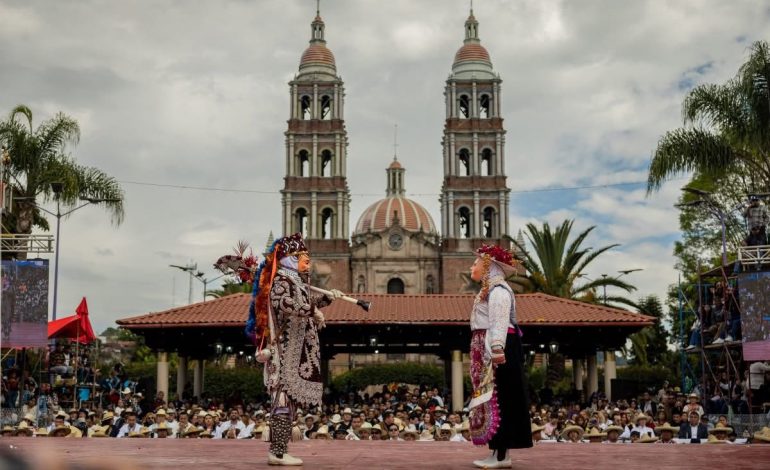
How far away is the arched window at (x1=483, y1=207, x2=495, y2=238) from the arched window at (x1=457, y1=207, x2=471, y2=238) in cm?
103

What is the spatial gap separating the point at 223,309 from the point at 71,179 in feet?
17.4

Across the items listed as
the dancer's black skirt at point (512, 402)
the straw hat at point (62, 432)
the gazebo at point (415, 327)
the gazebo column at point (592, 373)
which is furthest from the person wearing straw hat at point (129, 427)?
the gazebo column at point (592, 373)

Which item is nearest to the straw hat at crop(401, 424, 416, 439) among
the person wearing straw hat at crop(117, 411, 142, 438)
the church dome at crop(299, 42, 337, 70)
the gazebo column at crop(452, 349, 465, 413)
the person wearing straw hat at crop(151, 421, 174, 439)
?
the person wearing straw hat at crop(151, 421, 174, 439)

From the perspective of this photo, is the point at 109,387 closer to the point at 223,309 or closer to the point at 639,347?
the point at 223,309

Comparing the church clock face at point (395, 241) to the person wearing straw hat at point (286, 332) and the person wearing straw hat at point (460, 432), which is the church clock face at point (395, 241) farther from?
the person wearing straw hat at point (286, 332)

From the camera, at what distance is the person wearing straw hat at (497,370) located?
6.31 m

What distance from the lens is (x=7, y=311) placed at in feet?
61.1

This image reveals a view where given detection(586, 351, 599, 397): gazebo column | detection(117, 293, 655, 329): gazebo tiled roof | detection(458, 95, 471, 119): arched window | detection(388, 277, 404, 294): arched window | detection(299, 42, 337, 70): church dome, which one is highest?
detection(299, 42, 337, 70): church dome

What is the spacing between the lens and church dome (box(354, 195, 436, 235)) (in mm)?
62188

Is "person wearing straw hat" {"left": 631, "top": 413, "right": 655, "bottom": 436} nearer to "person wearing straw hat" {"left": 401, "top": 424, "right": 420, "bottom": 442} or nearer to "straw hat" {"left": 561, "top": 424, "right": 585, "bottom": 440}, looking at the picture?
"straw hat" {"left": 561, "top": 424, "right": 585, "bottom": 440}

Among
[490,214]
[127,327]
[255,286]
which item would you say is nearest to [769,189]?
[127,327]

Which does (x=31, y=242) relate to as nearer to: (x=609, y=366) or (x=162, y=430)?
(x=162, y=430)

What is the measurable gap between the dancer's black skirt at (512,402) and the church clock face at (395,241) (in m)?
48.9

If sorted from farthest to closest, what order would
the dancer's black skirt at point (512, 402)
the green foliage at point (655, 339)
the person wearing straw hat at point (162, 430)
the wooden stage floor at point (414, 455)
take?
the green foliage at point (655, 339) < the person wearing straw hat at point (162, 430) < the dancer's black skirt at point (512, 402) < the wooden stage floor at point (414, 455)
